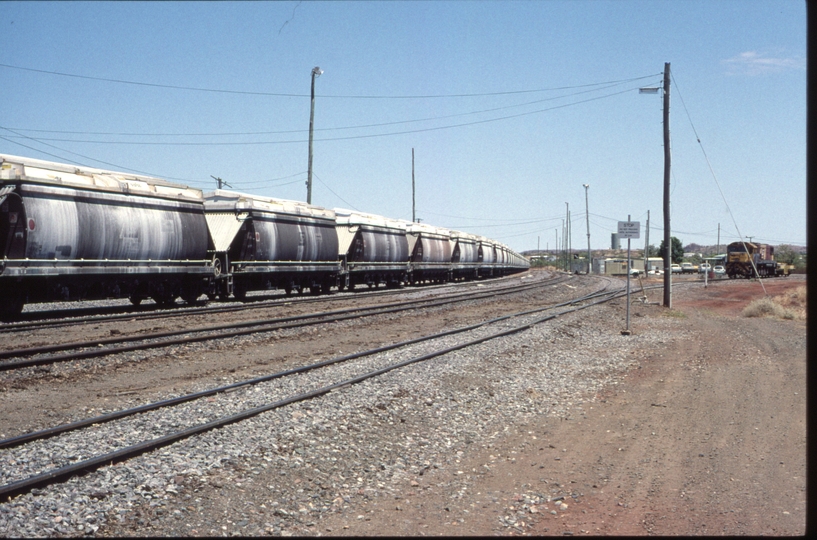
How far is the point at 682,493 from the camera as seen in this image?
669cm

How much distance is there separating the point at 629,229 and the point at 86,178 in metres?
14.8

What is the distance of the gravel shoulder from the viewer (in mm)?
5641

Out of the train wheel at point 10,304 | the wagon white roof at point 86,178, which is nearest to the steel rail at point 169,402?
the train wheel at point 10,304

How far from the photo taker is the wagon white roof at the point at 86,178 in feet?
56.4

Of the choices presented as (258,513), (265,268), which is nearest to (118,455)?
(258,513)

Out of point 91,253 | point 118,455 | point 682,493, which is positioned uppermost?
point 91,253

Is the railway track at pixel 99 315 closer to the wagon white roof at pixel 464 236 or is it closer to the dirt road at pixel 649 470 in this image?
the dirt road at pixel 649 470

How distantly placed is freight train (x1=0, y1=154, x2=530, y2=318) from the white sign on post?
1344 cm

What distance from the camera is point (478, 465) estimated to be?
7.39 m

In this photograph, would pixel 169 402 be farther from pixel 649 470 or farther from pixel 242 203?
pixel 242 203

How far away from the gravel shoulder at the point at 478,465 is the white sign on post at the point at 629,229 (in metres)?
6.22

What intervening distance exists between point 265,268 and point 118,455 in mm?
20616

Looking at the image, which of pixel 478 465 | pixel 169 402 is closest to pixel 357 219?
pixel 169 402

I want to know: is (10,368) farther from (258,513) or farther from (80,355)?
(258,513)
